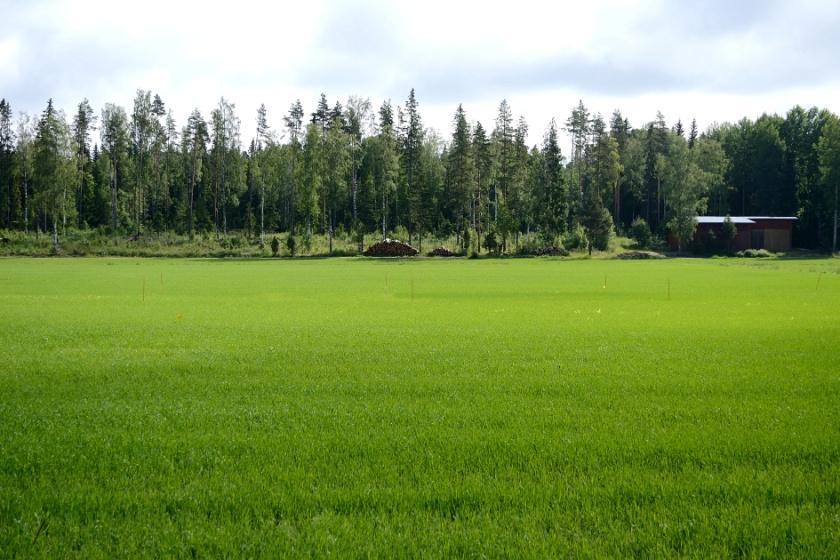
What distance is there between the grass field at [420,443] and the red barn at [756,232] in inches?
3437

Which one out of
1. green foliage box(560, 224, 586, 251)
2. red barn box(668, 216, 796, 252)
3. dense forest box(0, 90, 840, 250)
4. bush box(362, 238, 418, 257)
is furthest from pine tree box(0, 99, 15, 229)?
red barn box(668, 216, 796, 252)

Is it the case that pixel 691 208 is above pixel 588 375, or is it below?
above

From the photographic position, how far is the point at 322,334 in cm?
1923

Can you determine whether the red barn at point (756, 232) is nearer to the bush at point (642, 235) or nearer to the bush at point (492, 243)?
the bush at point (642, 235)

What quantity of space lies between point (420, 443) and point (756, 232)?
10625 cm

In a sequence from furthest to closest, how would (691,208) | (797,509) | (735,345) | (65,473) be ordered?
(691,208) → (735,345) → (65,473) → (797,509)

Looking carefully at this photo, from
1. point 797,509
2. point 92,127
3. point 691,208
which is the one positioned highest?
point 92,127

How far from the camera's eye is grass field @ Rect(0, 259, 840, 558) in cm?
602

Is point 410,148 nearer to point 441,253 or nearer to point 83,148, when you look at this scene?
point 441,253

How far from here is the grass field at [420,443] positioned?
6.02 m

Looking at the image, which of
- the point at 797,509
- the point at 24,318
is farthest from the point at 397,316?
the point at 797,509

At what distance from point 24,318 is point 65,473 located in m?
18.9

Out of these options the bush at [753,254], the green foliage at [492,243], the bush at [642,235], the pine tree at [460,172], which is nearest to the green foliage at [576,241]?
the green foliage at [492,243]

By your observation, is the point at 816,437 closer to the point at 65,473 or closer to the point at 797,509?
the point at 797,509
